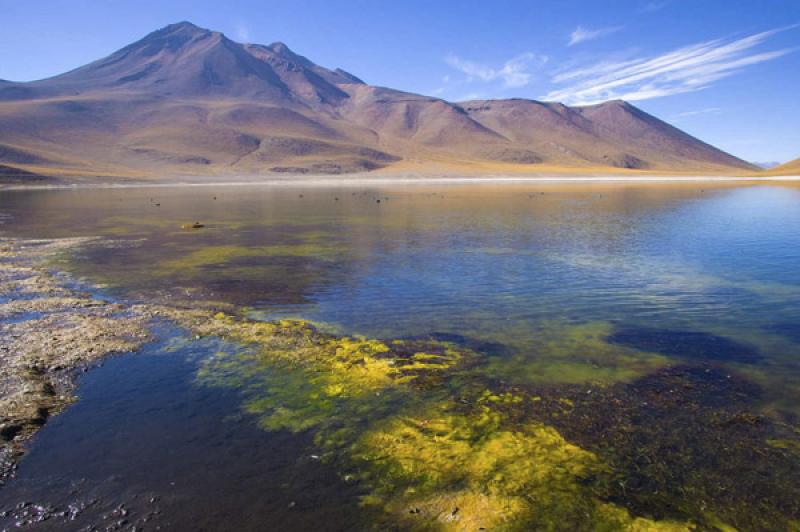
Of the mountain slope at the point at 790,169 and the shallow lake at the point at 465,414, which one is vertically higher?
the mountain slope at the point at 790,169

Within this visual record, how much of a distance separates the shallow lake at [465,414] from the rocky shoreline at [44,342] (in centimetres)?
39

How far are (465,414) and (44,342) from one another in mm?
9639

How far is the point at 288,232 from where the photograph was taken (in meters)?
33.1

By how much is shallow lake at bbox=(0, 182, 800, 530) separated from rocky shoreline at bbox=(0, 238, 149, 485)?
39cm

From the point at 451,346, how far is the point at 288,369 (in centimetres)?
375

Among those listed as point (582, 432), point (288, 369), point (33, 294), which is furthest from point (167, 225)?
point (582, 432)

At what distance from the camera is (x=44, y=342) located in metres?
11.7

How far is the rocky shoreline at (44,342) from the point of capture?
28.0 feet

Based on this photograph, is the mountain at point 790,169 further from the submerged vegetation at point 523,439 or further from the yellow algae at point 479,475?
Result: the yellow algae at point 479,475

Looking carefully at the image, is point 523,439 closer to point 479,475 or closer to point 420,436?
point 479,475

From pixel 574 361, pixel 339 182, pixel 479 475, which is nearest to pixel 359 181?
pixel 339 182

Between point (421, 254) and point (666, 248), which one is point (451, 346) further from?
point (666, 248)

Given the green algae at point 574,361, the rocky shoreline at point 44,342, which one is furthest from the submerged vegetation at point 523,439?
the rocky shoreline at point 44,342

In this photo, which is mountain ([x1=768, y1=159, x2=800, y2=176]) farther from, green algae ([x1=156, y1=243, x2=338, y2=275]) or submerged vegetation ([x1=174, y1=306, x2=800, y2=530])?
submerged vegetation ([x1=174, y1=306, x2=800, y2=530])
